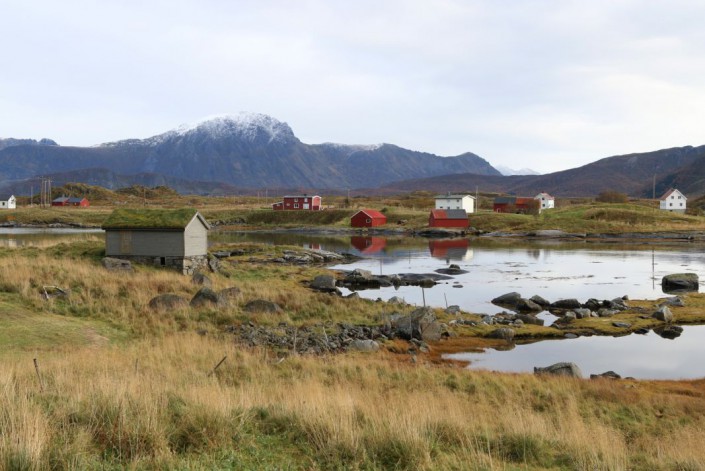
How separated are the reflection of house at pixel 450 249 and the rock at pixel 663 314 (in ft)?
112

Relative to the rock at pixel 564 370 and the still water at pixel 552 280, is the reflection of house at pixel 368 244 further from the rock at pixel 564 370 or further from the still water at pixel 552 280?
the rock at pixel 564 370

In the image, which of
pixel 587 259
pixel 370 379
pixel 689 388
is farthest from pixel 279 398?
pixel 587 259

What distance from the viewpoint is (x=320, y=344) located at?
21.6m

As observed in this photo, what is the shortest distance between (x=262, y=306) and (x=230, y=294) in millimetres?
3223

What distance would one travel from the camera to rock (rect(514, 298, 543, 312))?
34812mm

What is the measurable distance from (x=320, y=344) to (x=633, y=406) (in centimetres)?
1112

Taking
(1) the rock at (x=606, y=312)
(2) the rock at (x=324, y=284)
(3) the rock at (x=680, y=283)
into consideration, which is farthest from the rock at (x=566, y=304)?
(2) the rock at (x=324, y=284)

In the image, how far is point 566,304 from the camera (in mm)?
35625

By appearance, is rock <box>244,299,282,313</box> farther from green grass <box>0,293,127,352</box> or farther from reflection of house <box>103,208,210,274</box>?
reflection of house <box>103,208,210,274</box>

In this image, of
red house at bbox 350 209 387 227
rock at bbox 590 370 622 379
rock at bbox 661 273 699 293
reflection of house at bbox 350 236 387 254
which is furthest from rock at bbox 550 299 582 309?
red house at bbox 350 209 387 227

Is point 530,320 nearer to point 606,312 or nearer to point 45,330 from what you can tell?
point 606,312

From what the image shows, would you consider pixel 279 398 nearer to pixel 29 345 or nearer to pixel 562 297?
pixel 29 345

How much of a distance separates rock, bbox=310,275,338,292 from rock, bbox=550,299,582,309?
50.9 ft

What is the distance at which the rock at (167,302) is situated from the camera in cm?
2437
